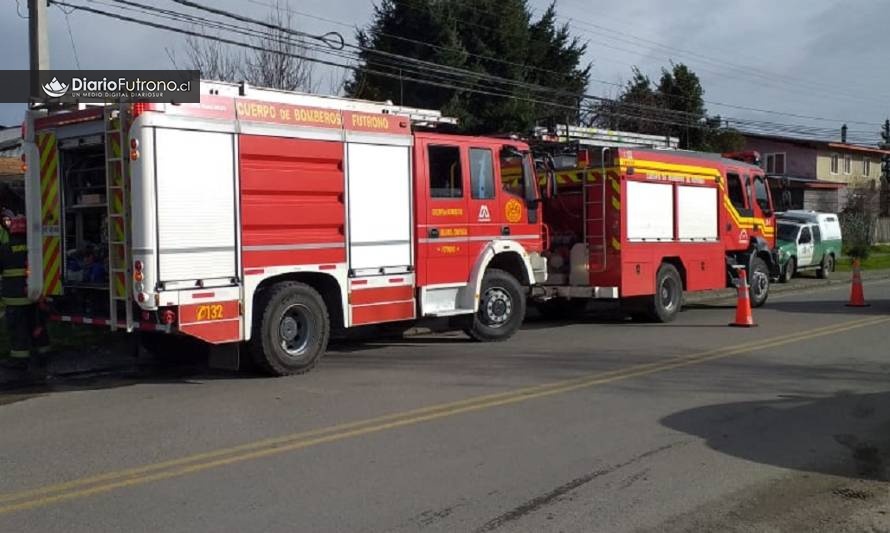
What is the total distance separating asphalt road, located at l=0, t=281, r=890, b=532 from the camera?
514cm

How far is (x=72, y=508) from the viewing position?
206 inches

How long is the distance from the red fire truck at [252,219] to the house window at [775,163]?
47.7 m

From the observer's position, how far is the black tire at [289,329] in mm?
9438

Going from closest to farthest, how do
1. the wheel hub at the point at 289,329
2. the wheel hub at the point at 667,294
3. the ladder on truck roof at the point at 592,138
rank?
the wheel hub at the point at 289,329
the ladder on truck roof at the point at 592,138
the wheel hub at the point at 667,294

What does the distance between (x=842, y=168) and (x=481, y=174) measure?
165 ft

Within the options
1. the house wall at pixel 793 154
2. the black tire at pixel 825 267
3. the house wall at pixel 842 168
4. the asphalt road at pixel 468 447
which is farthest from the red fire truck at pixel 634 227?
the house wall at pixel 842 168

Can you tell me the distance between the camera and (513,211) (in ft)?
41.2

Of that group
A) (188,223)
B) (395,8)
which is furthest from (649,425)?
(395,8)

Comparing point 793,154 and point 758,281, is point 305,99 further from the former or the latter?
point 793,154

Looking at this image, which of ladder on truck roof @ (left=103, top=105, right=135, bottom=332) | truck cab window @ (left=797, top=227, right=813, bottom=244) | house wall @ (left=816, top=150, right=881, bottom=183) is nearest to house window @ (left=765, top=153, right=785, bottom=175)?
house wall @ (left=816, top=150, right=881, bottom=183)

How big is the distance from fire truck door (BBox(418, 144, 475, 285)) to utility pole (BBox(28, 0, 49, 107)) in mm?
6453

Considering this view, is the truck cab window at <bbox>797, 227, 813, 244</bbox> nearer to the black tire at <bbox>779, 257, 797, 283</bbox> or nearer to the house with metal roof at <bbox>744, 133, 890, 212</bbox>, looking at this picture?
the black tire at <bbox>779, 257, 797, 283</bbox>

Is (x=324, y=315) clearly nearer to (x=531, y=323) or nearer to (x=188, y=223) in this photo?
(x=188, y=223)

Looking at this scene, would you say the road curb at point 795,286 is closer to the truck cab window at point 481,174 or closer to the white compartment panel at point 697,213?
the white compartment panel at point 697,213
